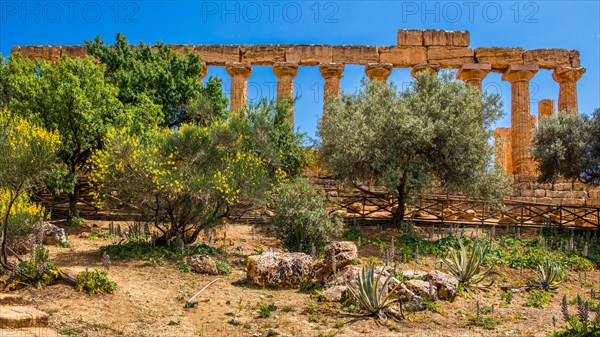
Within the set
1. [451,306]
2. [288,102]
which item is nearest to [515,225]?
[288,102]

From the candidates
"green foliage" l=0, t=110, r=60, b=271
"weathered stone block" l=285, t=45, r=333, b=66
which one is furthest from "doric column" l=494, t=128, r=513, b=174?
"green foliage" l=0, t=110, r=60, b=271

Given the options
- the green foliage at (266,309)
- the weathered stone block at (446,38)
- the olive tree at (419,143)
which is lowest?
the green foliage at (266,309)

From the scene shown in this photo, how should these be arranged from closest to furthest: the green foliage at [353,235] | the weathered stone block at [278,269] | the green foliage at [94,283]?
the green foliage at [94,283] → the weathered stone block at [278,269] → the green foliage at [353,235]

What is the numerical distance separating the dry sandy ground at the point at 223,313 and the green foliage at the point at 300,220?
2.87m

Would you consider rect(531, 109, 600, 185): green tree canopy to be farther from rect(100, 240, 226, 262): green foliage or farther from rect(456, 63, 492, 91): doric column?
rect(100, 240, 226, 262): green foliage

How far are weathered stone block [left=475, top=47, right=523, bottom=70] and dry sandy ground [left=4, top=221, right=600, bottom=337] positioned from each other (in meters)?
18.7

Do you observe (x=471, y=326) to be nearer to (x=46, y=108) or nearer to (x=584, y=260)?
(x=584, y=260)

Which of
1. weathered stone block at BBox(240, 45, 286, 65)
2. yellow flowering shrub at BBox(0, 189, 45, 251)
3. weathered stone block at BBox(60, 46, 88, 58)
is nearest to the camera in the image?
yellow flowering shrub at BBox(0, 189, 45, 251)

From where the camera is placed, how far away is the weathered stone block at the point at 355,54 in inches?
1204

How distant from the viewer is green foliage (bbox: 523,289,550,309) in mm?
12820

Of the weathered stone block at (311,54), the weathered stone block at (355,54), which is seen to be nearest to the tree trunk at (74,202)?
the weathered stone block at (311,54)

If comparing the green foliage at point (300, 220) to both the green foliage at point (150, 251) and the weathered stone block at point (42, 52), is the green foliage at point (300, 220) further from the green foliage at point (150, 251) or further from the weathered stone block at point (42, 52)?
the weathered stone block at point (42, 52)

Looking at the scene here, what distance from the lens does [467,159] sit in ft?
64.8

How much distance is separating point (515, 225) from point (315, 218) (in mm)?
9126
